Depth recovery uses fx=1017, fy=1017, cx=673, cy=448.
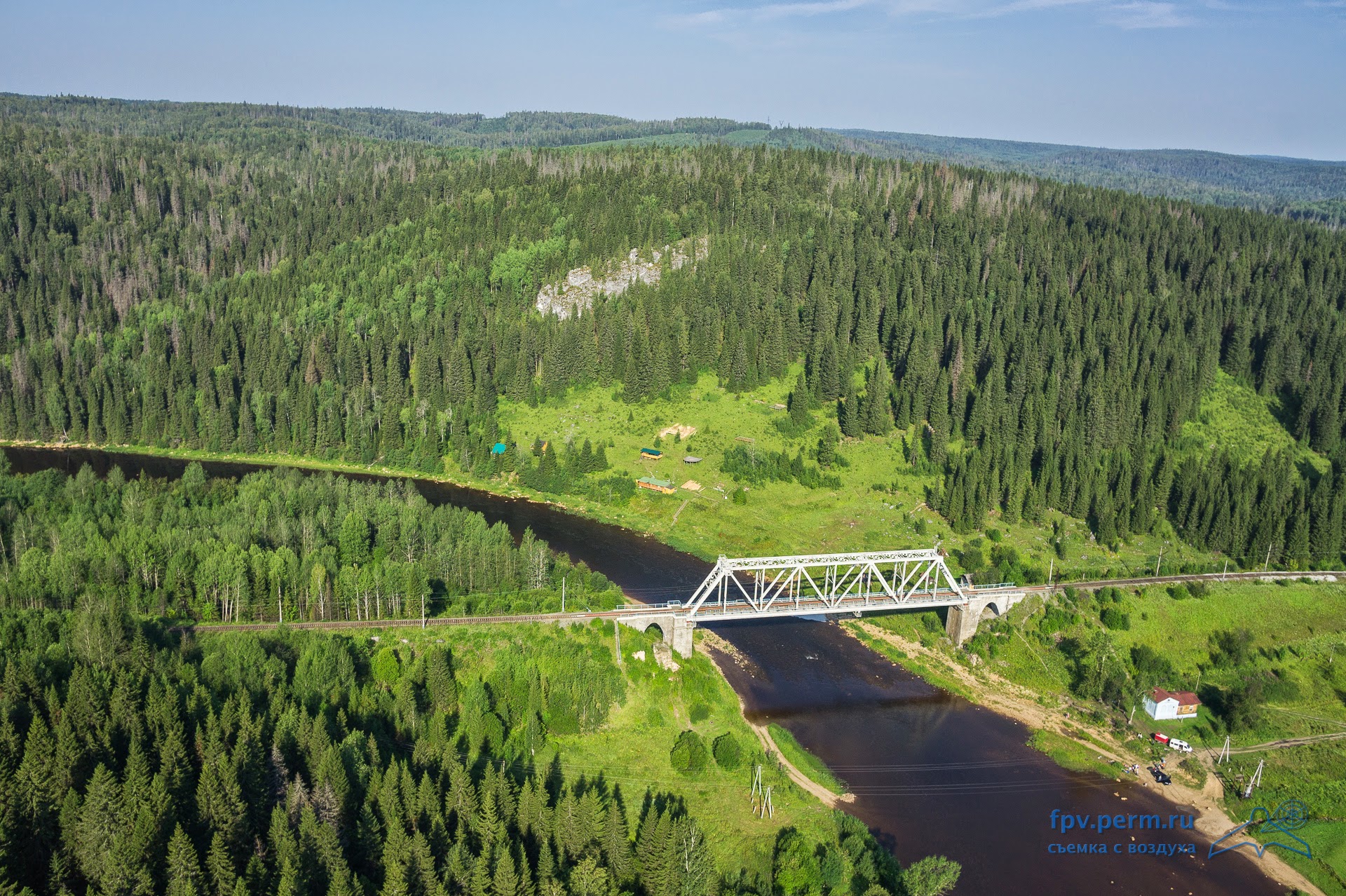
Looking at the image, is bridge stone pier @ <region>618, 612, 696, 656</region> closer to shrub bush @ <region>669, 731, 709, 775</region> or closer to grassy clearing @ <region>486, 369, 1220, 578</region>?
shrub bush @ <region>669, 731, 709, 775</region>

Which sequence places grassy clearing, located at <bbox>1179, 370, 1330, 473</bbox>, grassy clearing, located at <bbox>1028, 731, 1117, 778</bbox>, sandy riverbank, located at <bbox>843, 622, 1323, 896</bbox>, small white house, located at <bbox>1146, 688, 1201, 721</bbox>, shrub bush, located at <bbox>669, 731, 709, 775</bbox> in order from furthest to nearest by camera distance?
grassy clearing, located at <bbox>1179, 370, 1330, 473</bbox> → small white house, located at <bbox>1146, 688, 1201, 721</bbox> → grassy clearing, located at <bbox>1028, 731, 1117, 778</bbox> → shrub bush, located at <bbox>669, 731, 709, 775</bbox> → sandy riverbank, located at <bbox>843, 622, 1323, 896</bbox>

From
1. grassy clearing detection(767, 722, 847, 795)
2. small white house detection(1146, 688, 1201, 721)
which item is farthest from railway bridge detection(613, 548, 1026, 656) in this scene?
small white house detection(1146, 688, 1201, 721)

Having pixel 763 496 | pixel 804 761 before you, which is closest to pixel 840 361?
pixel 763 496

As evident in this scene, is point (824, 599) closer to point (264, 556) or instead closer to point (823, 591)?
point (823, 591)

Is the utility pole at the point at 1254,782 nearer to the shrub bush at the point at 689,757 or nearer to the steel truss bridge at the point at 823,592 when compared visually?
the steel truss bridge at the point at 823,592

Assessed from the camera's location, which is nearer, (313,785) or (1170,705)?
(313,785)

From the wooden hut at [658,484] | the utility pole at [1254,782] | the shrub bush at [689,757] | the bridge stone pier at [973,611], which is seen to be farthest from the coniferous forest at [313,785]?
the wooden hut at [658,484]
